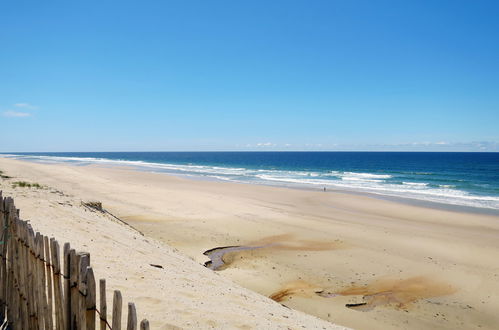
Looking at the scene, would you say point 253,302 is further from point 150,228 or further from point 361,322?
point 150,228

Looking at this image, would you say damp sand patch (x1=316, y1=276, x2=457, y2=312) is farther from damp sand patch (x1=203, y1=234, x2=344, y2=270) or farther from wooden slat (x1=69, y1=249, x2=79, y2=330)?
wooden slat (x1=69, y1=249, x2=79, y2=330)

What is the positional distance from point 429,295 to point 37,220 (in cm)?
1000

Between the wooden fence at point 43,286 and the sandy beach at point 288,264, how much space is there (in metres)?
1.24

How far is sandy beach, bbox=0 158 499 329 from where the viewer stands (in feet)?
18.6

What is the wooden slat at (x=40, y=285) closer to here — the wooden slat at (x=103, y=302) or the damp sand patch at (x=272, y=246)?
the wooden slat at (x=103, y=302)

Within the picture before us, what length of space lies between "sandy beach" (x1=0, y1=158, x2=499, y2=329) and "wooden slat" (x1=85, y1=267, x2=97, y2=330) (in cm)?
158

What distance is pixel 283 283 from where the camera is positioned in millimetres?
8719

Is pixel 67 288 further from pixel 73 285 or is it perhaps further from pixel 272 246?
pixel 272 246

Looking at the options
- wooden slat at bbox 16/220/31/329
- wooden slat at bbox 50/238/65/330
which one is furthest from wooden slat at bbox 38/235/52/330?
wooden slat at bbox 16/220/31/329

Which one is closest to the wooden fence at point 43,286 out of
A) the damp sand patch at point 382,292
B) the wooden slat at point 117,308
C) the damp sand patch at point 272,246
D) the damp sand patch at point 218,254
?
the wooden slat at point 117,308

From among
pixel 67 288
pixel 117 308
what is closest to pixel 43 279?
pixel 67 288

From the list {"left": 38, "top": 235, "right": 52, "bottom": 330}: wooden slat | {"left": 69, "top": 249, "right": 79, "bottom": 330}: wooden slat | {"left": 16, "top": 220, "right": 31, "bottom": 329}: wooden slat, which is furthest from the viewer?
{"left": 16, "top": 220, "right": 31, "bottom": 329}: wooden slat

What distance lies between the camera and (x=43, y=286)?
3.58 meters

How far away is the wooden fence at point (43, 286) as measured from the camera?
280cm
